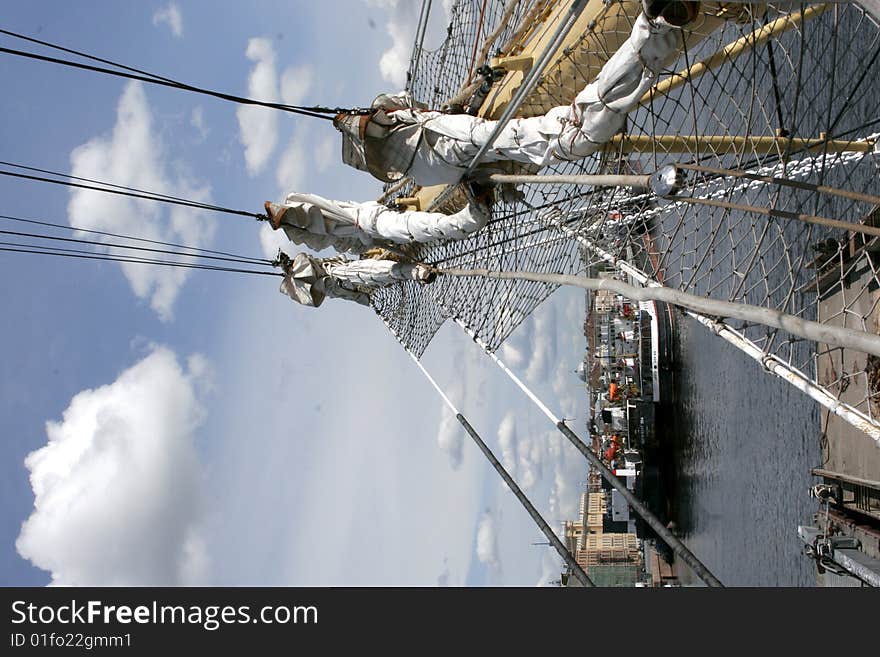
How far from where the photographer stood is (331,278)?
11.3 meters

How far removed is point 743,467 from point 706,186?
54.3 ft

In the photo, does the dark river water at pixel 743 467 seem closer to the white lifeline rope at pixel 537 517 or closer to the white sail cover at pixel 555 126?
the white lifeline rope at pixel 537 517

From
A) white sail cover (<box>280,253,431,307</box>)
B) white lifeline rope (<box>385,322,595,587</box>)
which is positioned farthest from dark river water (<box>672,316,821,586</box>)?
white lifeline rope (<box>385,322,595,587</box>)

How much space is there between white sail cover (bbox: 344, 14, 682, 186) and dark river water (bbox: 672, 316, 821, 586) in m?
14.7

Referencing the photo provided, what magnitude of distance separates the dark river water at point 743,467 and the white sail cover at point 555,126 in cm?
1466

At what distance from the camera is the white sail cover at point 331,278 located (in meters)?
9.70

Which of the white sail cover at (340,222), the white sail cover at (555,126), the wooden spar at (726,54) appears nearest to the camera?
the white sail cover at (555,126)

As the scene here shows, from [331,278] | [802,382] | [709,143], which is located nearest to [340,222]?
[331,278]

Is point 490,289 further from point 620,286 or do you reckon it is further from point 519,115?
point 620,286

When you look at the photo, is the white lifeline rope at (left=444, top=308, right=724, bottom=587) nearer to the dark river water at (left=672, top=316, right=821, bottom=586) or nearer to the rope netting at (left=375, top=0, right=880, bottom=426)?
the rope netting at (left=375, top=0, right=880, bottom=426)

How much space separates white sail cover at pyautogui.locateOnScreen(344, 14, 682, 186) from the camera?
2.94 metres

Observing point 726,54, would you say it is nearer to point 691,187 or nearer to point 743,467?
point 691,187

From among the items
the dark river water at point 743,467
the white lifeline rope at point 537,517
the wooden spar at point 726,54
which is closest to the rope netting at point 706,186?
the wooden spar at point 726,54
